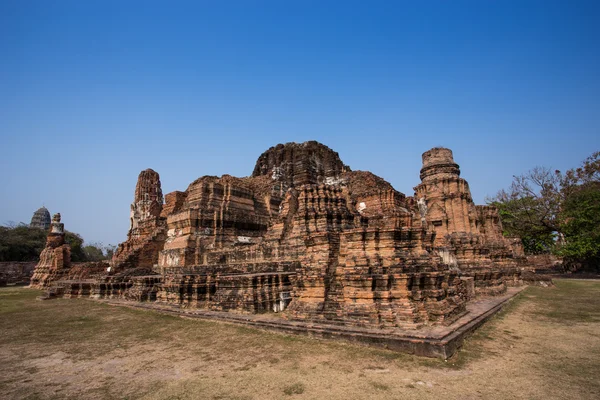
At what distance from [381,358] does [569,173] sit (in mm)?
34519

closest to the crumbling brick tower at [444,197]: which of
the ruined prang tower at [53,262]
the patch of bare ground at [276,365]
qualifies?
the patch of bare ground at [276,365]

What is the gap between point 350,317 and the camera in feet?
24.5

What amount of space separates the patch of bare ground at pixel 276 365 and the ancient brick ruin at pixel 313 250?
132 cm

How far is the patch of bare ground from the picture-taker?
4.57 meters

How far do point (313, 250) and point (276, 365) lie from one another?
414 centimetres

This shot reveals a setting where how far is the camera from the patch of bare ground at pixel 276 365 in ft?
15.0

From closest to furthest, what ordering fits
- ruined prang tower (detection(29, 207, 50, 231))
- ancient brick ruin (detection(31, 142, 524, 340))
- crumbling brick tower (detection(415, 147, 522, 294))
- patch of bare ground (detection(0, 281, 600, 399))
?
patch of bare ground (detection(0, 281, 600, 399))
ancient brick ruin (detection(31, 142, 524, 340))
crumbling brick tower (detection(415, 147, 522, 294))
ruined prang tower (detection(29, 207, 50, 231))

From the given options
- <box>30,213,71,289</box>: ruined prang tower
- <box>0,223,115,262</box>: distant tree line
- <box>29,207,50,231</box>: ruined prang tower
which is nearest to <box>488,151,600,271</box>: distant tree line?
<box>30,213,71,289</box>: ruined prang tower

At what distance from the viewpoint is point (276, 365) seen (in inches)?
219

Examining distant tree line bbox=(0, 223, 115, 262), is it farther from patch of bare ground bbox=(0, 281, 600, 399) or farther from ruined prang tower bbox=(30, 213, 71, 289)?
patch of bare ground bbox=(0, 281, 600, 399)

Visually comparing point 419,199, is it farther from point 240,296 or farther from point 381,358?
point 381,358

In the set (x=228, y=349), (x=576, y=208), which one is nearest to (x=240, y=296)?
(x=228, y=349)

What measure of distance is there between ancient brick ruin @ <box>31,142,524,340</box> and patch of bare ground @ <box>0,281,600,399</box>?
51.8 inches

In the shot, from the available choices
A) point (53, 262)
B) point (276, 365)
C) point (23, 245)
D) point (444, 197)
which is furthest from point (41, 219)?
point (276, 365)
